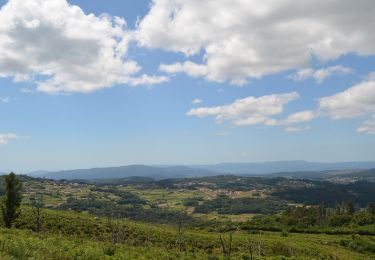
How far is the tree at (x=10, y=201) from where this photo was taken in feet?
205

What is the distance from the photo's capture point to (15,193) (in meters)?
65.8

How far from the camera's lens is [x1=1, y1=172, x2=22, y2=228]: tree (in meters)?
62.5

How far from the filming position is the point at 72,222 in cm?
6800

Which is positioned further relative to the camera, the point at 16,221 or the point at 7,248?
the point at 16,221

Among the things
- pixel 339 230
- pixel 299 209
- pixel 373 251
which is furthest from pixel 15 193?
pixel 299 209

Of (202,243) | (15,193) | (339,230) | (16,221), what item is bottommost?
(339,230)

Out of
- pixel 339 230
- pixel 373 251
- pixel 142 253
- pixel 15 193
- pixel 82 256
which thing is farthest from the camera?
pixel 339 230

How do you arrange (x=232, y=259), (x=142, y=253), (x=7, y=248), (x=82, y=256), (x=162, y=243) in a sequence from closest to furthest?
(x=7, y=248), (x=82, y=256), (x=142, y=253), (x=232, y=259), (x=162, y=243)

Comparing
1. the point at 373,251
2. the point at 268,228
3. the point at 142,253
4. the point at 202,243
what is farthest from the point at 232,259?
the point at 268,228

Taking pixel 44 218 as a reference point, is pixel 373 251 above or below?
below

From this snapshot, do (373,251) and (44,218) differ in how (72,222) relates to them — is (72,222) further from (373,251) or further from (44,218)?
(373,251)

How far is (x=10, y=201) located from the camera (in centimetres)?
6397

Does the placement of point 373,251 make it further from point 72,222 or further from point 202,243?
point 72,222

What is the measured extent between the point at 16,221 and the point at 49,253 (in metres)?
47.4
